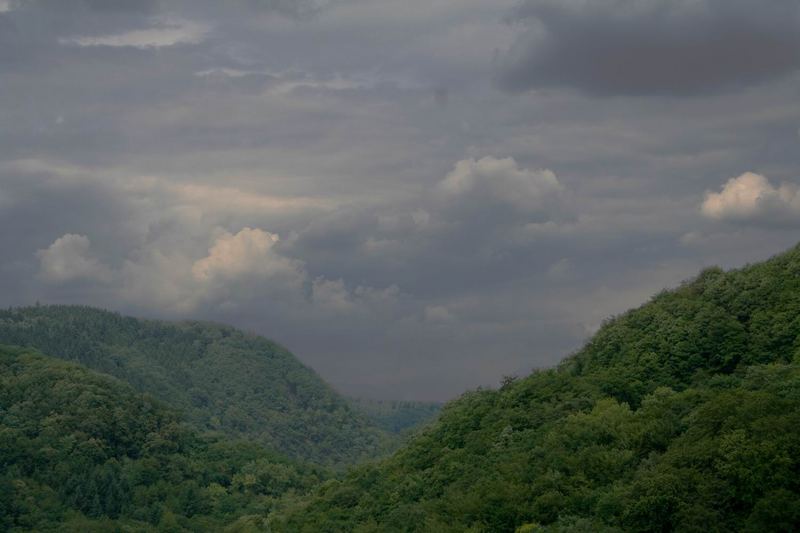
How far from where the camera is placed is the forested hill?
70125 mm

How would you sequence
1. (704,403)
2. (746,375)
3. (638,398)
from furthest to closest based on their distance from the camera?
(638,398) → (746,375) → (704,403)

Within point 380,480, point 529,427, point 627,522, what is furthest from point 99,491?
point 627,522

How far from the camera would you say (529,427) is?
352 ft

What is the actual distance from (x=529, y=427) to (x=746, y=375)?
22.5m

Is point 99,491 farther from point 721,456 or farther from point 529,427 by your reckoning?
point 721,456

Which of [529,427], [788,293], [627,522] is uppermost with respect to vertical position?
[788,293]

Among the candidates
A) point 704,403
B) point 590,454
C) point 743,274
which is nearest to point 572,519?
point 590,454

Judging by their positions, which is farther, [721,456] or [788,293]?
[788,293]

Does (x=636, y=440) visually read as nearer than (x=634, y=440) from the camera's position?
Yes

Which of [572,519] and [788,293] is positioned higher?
[788,293]

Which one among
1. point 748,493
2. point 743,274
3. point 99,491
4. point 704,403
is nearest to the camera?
point 748,493

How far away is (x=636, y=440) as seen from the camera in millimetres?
85875

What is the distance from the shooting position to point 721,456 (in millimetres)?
71875

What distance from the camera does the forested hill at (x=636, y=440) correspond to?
230ft
